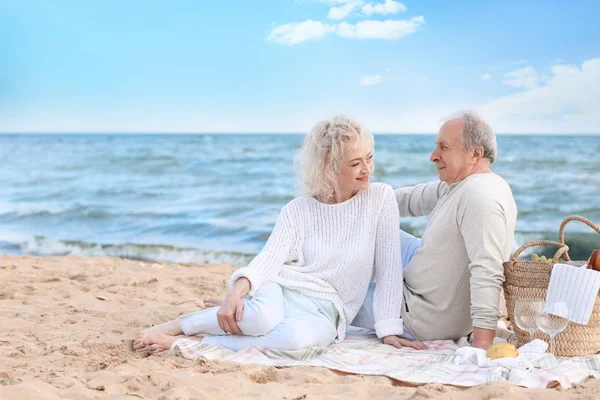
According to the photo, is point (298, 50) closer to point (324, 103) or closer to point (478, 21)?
point (324, 103)

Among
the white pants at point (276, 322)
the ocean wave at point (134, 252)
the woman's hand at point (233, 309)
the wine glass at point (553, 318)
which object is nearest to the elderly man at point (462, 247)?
the wine glass at point (553, 318)

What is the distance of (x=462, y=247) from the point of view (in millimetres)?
3762

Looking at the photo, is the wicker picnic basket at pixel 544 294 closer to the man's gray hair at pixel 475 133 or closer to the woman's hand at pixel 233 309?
the man's gray hair at pixel 475 133

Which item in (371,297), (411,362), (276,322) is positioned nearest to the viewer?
(411,362)

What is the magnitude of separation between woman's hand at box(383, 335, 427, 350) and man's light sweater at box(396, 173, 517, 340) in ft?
0.45

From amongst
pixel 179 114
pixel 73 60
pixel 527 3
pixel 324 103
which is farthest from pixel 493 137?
pixel 73 60

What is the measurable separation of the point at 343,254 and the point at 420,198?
0.74 m

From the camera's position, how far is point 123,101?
115 ft

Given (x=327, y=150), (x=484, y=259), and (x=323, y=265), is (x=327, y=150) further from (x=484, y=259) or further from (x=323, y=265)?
(x=484, y=259)

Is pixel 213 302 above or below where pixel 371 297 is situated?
below

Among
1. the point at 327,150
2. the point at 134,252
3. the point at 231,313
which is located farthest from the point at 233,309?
the point at 134,252

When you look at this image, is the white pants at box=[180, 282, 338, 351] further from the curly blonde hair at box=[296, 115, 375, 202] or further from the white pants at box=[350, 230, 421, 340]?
the curly blonde hair at box=[296, 115, 375, 202]

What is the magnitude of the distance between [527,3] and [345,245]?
23219 millimetres

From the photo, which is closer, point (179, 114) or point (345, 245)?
point (345, 245)
